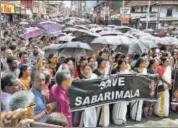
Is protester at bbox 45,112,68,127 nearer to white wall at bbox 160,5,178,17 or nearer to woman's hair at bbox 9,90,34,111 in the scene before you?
woman's hair at bbox 9,90,34,111

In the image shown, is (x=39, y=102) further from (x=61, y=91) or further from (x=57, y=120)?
(x=57, y=120)

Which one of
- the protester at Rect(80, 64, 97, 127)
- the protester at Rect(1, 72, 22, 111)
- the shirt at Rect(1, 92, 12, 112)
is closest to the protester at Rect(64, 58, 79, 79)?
the protester at Rect(80, 64, 97, 127)

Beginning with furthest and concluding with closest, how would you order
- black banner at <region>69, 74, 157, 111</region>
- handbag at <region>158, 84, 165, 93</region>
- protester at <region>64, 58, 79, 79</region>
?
handbag at <region>158, 84, 165, 93</region> < protester at <region>64, 58, 79, 79</region> < black banner at <region>69, 74, 157, 111</region>

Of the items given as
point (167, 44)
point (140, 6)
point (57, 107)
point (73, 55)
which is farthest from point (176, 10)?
point (57, 107)

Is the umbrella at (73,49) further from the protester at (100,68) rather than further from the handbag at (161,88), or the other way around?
the handbag at (161,88)

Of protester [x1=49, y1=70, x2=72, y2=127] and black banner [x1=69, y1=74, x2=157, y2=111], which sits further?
black banner [x1=69, y1=74, x2=157, y2=111]

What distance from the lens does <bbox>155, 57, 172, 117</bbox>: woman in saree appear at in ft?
31.8

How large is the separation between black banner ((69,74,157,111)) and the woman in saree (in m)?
0.31

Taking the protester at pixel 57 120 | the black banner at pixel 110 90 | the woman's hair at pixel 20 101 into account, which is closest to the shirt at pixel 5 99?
the woman's hair at pixel 20 101

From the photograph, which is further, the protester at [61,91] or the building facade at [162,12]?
the building facade at [162,12]

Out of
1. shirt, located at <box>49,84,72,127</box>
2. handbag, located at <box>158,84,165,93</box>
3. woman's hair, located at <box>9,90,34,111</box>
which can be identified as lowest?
handbag, located at <box>158,84,165,93</box>

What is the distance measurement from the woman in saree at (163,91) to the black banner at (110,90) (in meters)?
0.31

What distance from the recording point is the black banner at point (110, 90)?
7.90 m

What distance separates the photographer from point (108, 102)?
332 inches
